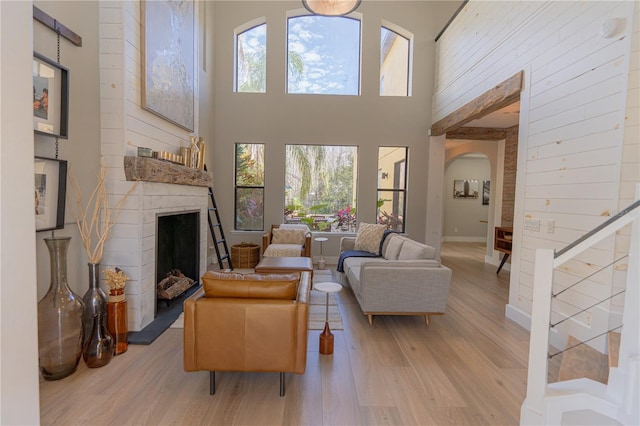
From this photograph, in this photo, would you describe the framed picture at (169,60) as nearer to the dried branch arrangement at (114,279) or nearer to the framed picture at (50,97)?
the framed picture at (50,97)

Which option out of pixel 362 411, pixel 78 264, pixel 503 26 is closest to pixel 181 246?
pixel 78 264

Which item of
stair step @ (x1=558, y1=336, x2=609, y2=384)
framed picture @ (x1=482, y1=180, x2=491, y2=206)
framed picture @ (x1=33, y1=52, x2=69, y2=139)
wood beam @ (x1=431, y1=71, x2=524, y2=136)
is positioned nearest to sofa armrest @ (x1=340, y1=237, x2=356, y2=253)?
wood beam @ (x1=431, y1=71, x2=524, y2=136)

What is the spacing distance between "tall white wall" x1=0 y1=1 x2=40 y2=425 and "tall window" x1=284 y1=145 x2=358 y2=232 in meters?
4.95

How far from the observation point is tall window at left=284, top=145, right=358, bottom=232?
6.39 metres

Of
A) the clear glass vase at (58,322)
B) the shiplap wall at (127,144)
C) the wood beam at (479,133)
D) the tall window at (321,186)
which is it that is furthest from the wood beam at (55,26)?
the wood beam at (479,133)

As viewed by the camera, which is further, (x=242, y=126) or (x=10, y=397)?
(x=242, y=126)

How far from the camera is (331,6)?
9.88 ft

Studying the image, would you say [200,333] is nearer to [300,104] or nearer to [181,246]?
[181,246]

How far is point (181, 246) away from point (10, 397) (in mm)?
2959

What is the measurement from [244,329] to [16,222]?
1.32 meters

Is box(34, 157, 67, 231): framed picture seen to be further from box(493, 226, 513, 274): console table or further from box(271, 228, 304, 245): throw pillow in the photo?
box(493, 226, 513, 274): console table

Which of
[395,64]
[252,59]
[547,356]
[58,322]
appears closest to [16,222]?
[58,322]

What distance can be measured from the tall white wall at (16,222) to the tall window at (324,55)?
17.1 feet

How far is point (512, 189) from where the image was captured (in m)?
6.03
